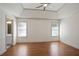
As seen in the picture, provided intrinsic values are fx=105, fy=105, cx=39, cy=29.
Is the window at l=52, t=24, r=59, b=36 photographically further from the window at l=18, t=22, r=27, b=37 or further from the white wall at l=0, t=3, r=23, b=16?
the white wall at l=0, t=3, r=23, b=16

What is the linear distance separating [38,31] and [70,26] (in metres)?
1.03

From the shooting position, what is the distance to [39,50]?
336 cm

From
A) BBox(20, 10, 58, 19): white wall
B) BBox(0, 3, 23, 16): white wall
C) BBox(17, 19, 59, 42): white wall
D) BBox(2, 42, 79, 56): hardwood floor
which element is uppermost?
BBox(0, 3, 23, 16): white wall

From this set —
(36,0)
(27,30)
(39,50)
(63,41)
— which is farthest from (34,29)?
(36,0)

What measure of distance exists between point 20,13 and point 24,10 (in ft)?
0.65

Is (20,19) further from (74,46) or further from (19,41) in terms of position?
(74,46)

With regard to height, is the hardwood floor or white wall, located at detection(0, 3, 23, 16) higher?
white wall, located at detection(0, 3, 23, 16)

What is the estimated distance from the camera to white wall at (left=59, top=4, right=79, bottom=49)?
311 cm

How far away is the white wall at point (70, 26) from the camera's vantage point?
3.11m

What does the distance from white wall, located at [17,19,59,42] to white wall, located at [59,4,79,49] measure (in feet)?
1.22

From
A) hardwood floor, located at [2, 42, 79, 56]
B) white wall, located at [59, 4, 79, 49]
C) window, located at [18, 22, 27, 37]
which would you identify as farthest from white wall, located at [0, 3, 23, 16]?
white wall, located at [59, 4, 79, 49]

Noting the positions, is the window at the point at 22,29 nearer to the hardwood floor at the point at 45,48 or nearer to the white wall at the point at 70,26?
the hardwood floor at the point at 45,48

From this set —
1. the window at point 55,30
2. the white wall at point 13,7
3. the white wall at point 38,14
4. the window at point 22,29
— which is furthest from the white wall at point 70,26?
the white wall at point 13,7

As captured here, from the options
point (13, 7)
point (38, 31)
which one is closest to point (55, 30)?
point (38, 31)
